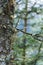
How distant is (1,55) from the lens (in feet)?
5.71

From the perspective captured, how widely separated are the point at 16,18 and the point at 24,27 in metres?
0.14

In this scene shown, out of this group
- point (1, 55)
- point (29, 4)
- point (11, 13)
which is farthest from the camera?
point (29, 4)

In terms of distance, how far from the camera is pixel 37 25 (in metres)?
1.94

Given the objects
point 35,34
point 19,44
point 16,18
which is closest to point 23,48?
point 19,44

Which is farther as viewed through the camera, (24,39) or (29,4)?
(29,4)

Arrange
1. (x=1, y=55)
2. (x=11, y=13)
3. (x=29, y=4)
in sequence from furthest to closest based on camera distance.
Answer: (x=29, y=4)
(x=11, y=13)
(x=1, y=55)

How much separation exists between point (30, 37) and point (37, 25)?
5.9 inches

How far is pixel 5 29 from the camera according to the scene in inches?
70.2

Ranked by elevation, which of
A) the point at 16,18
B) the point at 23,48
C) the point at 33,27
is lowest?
the point at 23,48

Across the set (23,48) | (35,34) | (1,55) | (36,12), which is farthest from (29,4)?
(1,55)

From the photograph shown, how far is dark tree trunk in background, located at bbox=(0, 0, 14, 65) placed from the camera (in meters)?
1.74

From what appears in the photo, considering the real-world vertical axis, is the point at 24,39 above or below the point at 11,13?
below

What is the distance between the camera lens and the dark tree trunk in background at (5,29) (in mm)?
1741

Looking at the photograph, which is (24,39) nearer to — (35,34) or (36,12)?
(35,34)
